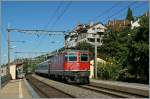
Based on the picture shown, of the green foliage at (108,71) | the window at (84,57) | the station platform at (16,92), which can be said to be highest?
the window at (84,57)

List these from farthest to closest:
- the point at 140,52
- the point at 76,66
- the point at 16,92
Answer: the point at 76,66 → the point at 140,52 → the point at 16,92

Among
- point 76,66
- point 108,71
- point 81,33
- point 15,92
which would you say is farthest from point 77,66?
point 81,33

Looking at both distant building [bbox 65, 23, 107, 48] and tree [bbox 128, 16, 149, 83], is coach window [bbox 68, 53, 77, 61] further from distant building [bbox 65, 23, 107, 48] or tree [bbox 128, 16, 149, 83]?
distant building [bbox 65, 23, 107, 48]

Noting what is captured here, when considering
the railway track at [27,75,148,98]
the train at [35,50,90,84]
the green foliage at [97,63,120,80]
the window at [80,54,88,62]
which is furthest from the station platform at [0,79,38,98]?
the green foliage at [97,63,120,80]

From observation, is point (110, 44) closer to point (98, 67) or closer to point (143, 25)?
point (98, 67)

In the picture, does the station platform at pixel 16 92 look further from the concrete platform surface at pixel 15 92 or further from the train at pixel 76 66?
the train at pixel 76 66

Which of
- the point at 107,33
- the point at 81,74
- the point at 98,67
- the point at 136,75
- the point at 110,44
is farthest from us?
the point at 107,33

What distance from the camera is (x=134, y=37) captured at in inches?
1443

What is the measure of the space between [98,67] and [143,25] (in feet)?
46.2

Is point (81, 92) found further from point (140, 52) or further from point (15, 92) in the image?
point (140, 52)

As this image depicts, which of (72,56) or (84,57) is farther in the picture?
(84,57)

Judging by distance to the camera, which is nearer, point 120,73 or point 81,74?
point 81,74

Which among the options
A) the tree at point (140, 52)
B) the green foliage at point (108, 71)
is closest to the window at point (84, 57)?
the tree at point (140, 52)

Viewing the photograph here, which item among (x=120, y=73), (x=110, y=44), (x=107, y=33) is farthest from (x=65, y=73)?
(x=107, y=33)
